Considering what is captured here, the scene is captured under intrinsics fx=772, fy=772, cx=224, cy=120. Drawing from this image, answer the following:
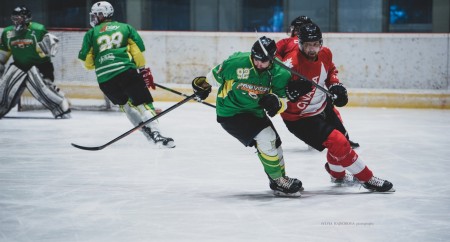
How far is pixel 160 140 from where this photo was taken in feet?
19.9

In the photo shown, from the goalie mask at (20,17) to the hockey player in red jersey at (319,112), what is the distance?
14.0 feet

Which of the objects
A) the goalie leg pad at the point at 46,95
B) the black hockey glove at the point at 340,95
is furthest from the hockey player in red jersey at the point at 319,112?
the goalie leg pad at the point at 46,95

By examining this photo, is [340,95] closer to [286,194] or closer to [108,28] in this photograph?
[286,194]

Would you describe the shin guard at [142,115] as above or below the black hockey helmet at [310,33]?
below

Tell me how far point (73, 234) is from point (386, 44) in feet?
21.1

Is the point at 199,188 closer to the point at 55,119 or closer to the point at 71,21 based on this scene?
the point at 55,119

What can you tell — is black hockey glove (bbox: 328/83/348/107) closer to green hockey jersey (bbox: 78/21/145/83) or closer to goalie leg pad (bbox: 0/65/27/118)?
green hockey jersey (bbox: 78/21/145/83)

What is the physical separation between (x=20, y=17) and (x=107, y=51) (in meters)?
2.12

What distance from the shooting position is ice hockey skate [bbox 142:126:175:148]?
608cm

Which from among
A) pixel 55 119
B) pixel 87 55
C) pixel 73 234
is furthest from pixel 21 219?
pixel 55 119

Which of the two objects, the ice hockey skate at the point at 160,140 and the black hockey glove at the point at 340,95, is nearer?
the black hockey glove at the point at 340,95

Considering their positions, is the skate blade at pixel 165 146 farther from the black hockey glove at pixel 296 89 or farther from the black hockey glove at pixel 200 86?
the black hockey glove at pixel 296 89

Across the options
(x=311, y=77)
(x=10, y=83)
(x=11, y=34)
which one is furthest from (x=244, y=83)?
(x=10, y=83)

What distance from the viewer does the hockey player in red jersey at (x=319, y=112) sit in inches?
165
